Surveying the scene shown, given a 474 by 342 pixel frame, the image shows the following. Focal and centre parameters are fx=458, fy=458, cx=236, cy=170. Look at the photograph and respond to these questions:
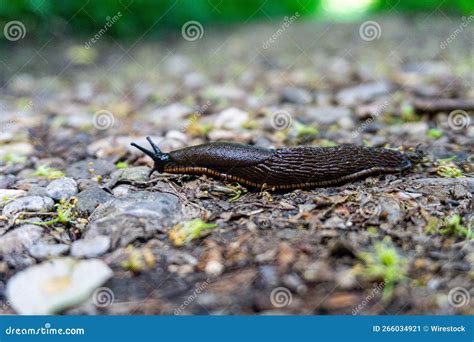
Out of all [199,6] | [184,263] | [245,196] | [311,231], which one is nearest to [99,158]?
[245,196]

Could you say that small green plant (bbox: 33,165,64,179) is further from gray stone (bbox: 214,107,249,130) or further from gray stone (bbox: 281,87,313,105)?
gray stone (bbox: 281,87,313,105)

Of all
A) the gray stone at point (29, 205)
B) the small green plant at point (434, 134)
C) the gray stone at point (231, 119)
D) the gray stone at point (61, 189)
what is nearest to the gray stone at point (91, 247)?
the gray stone at point (29, 205)

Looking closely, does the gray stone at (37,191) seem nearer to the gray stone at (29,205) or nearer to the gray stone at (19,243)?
the gray stone at (29,205)

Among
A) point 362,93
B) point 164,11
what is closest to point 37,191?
point 362,93

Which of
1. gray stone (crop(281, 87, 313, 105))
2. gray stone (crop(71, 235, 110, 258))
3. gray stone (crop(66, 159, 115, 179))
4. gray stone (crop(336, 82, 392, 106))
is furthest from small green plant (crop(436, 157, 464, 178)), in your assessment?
gray stone (crop(66, 159, 115, 179))

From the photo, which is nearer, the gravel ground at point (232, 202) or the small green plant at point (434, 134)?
the gravel ground at point (232, 202)
